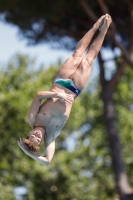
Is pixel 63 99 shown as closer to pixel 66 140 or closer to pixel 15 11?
pixel 15 11

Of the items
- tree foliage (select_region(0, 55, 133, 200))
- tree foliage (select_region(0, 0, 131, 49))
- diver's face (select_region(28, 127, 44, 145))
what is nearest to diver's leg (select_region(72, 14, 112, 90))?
diver's face (select_region(28, 127, 44, 145))

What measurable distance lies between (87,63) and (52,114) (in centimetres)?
77

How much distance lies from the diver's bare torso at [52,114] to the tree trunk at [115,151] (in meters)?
5.83

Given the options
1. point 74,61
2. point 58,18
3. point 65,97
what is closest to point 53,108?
point 65,97

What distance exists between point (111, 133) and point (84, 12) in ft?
10.6

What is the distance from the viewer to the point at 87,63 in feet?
19.0

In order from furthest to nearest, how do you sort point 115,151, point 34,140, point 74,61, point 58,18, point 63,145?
point 63,145 < point 58,18 < point 115,151 < point 74,61 < point 34,140

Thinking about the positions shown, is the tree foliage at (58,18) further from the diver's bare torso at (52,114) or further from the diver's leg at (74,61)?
the diver's bare torso at (52,114)

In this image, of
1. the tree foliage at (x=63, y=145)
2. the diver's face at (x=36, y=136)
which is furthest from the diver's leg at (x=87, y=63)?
the tree foliage at (x=63, y=145)

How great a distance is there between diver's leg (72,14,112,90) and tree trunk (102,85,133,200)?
5.75 meters

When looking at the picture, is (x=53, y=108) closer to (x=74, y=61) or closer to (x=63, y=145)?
(x=74, y=61)

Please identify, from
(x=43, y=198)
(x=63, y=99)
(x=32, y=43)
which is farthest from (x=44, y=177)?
(x=63, y=99)

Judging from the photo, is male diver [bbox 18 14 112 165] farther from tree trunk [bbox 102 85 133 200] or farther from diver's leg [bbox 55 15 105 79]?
tree trunk [bbox 102 85 133 200]

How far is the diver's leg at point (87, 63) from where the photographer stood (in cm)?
566
